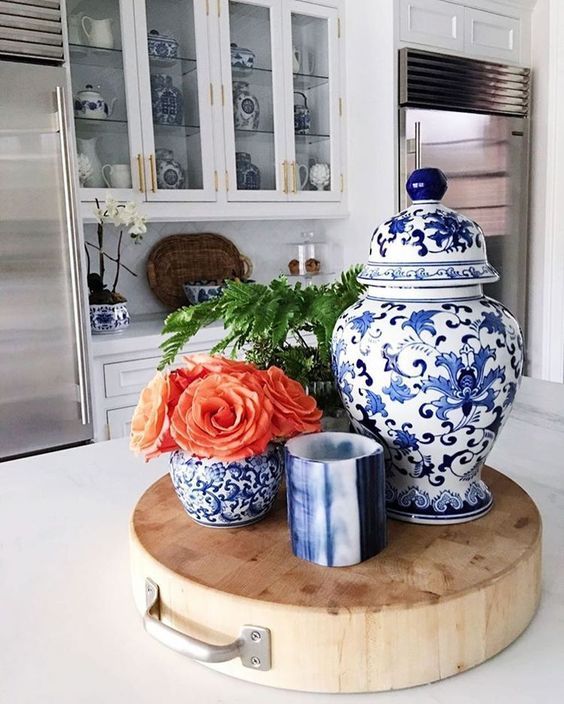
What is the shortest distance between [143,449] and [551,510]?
53 cm

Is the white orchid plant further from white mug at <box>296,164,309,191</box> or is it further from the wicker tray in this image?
white mug at <box>296,164,309,191</box>

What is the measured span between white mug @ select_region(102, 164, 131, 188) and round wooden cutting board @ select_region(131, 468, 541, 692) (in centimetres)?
202

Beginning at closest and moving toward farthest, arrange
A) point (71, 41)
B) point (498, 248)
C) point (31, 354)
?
point (31, 354) < point (71, 41) < point (498, 248)

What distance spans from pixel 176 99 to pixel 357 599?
241 cm

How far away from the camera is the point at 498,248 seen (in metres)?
3.12

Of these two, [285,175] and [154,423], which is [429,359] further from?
[285,175]

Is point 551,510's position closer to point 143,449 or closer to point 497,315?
point 497,315

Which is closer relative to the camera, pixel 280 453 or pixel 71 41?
pixel 280 453

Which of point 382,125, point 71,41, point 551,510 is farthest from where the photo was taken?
point 382,125

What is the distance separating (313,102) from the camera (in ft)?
9.78

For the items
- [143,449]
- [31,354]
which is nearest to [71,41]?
[31,354]

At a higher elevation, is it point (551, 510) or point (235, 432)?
point (235, 432)

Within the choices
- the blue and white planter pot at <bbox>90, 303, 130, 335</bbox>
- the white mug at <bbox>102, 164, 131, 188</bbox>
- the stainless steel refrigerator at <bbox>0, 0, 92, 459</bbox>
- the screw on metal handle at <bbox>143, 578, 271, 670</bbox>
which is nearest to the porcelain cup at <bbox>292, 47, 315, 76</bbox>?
the white mug at <bbox>102, 164, 131, 188</bbox>

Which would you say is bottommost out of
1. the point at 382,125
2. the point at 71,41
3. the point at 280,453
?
the point at 280,453
